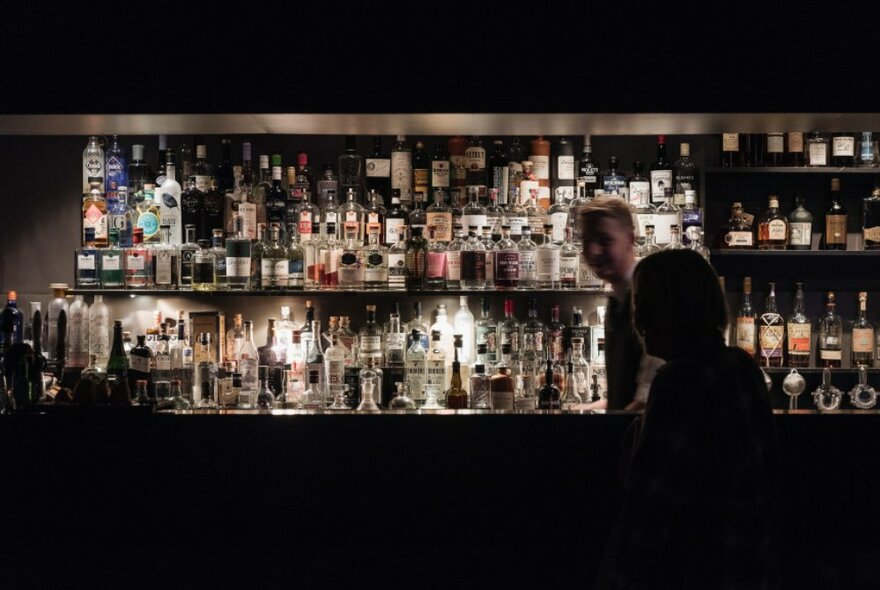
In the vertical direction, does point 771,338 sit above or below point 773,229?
below

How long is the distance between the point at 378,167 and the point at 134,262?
1.04m

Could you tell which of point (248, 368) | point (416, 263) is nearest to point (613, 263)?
point (416, 263)

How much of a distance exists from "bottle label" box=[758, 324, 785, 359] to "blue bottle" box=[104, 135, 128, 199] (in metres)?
2.77

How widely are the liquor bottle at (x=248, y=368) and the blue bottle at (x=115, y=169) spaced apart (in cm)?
79

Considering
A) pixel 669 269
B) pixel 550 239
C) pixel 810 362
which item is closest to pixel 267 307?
pixel 550 239

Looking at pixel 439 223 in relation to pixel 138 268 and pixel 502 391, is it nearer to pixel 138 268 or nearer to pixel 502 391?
pixel 502 391

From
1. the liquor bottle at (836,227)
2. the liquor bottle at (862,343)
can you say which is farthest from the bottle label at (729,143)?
the liquor bottle at (862,343)

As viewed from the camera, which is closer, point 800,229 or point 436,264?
point 436,264

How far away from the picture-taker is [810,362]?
13.8 ft

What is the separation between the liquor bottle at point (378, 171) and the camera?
12.9ft

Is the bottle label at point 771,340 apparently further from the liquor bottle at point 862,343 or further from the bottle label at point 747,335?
the liquor bottle at point 862,343
